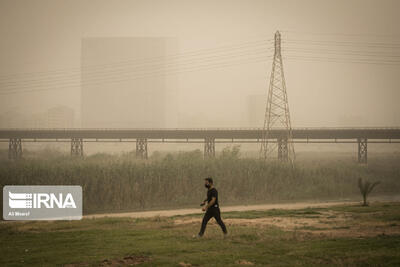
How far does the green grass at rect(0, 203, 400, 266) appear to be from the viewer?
15.2 meters

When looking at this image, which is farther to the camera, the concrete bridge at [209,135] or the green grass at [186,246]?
the concrete bridge at [209,135]

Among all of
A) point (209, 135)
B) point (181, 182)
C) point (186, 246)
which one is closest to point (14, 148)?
point (209, 135)

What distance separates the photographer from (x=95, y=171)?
3966 cm

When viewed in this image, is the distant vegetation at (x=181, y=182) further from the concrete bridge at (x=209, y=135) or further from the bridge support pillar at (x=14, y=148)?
the bridge support pillar at (x=14, y=148)

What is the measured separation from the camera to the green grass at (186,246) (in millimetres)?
15234

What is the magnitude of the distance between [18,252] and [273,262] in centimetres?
922

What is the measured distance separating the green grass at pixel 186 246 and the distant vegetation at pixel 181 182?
13.4 m

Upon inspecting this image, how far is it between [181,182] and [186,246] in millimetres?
23541

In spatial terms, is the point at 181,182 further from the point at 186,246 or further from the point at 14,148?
the point at 14,148

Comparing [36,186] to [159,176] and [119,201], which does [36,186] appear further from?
[159,176]

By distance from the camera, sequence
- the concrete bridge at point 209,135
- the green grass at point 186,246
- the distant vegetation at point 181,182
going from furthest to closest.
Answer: the concrete bridge at point 209,135, the distant vegetation at point 181,182, the green grass at point 186,246

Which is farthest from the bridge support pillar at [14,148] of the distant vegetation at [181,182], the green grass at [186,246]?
the green grass at [186,246]

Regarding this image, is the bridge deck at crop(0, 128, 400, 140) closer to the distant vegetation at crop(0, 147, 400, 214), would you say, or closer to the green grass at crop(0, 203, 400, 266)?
the distant vegetation at crop(0, 147, 400, 214)

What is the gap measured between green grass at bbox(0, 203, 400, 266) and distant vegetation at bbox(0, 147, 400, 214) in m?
13.4
